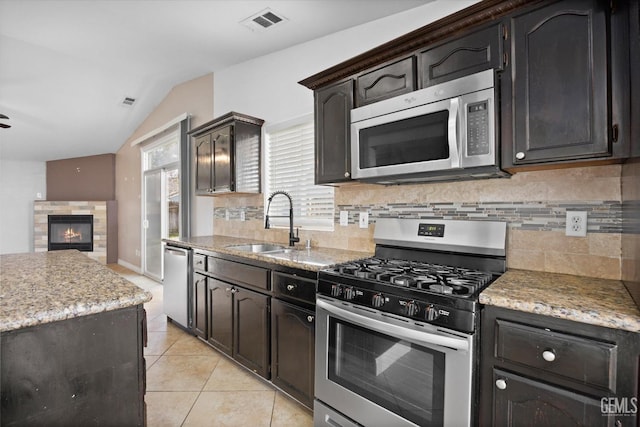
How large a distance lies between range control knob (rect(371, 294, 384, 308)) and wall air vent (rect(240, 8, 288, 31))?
93.2 inches

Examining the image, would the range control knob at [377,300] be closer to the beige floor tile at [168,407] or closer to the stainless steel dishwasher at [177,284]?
the beige floor tile at [168,407]

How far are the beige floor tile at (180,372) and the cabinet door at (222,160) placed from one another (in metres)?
1.64

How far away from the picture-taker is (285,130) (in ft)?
10.5

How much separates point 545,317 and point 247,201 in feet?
9.95

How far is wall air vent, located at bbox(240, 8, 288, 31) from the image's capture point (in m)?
2.61

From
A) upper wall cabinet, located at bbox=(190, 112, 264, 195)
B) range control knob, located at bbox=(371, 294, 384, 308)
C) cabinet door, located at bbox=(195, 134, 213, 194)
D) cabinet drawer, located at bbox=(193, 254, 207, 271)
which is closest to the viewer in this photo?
range control knob, located at bbox=(371, 294, 384, 308)

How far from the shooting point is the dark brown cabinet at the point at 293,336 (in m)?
→ 1.92

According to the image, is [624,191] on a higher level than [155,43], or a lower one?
lower

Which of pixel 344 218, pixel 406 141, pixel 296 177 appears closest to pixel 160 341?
pixel 296 177

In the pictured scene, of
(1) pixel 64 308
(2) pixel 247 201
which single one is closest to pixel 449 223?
(1) pixel 64 308

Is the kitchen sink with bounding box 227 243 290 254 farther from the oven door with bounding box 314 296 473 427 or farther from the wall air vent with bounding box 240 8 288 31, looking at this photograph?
the wall air vent with bounding box 240 8 288 31

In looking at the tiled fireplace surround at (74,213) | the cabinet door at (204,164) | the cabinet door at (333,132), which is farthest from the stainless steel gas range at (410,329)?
the tiled fireplace surround at (74,213)

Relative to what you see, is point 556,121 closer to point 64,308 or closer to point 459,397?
point 459,397

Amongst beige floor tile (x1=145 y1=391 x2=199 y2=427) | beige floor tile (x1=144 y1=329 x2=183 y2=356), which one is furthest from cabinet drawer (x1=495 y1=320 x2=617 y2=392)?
beige floor tile (x1=144 y1=329 x2=183 y2=356)
